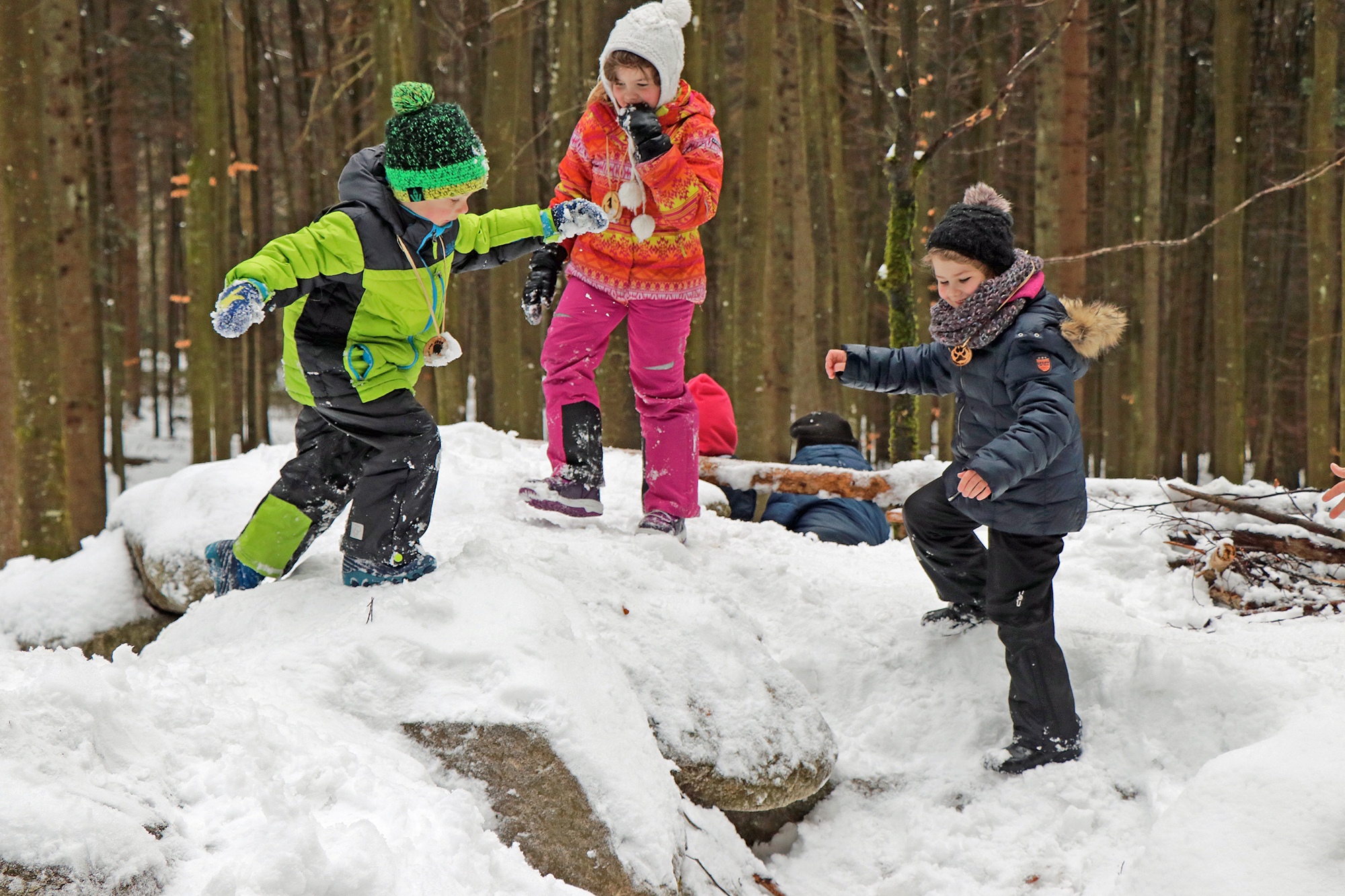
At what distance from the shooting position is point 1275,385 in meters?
14.0

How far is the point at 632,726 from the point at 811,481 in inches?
104

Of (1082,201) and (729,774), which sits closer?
A: (729,774)

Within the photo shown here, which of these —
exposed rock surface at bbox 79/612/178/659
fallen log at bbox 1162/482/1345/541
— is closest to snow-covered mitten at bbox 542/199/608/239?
exposed rock surface at bbox 79/612/178/659

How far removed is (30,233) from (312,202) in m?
5.50

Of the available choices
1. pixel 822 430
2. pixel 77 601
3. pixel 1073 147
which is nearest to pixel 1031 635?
pixel 822 430

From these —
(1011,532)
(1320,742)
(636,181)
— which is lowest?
(1320,742)

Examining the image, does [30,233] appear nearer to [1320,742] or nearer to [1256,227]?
[1320,742]

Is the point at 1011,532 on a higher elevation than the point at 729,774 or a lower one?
higher

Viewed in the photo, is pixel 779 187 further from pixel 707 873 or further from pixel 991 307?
pixel 707 873

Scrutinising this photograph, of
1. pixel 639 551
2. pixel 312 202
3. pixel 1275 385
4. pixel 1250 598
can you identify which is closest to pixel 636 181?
pixel 639 551

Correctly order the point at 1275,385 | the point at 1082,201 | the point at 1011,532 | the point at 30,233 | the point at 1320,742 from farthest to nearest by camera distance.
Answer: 1. the point at 1275,385
2. the point at 1082,201
3. the point at 30,233
4. the point at 1011,532
5. the point at 1320,742

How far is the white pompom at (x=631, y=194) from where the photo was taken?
3.64 metres

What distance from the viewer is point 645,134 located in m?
3.43

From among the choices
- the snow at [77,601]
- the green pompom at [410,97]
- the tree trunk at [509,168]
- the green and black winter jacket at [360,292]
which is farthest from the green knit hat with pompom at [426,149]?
the tree trunk at [509,168]
